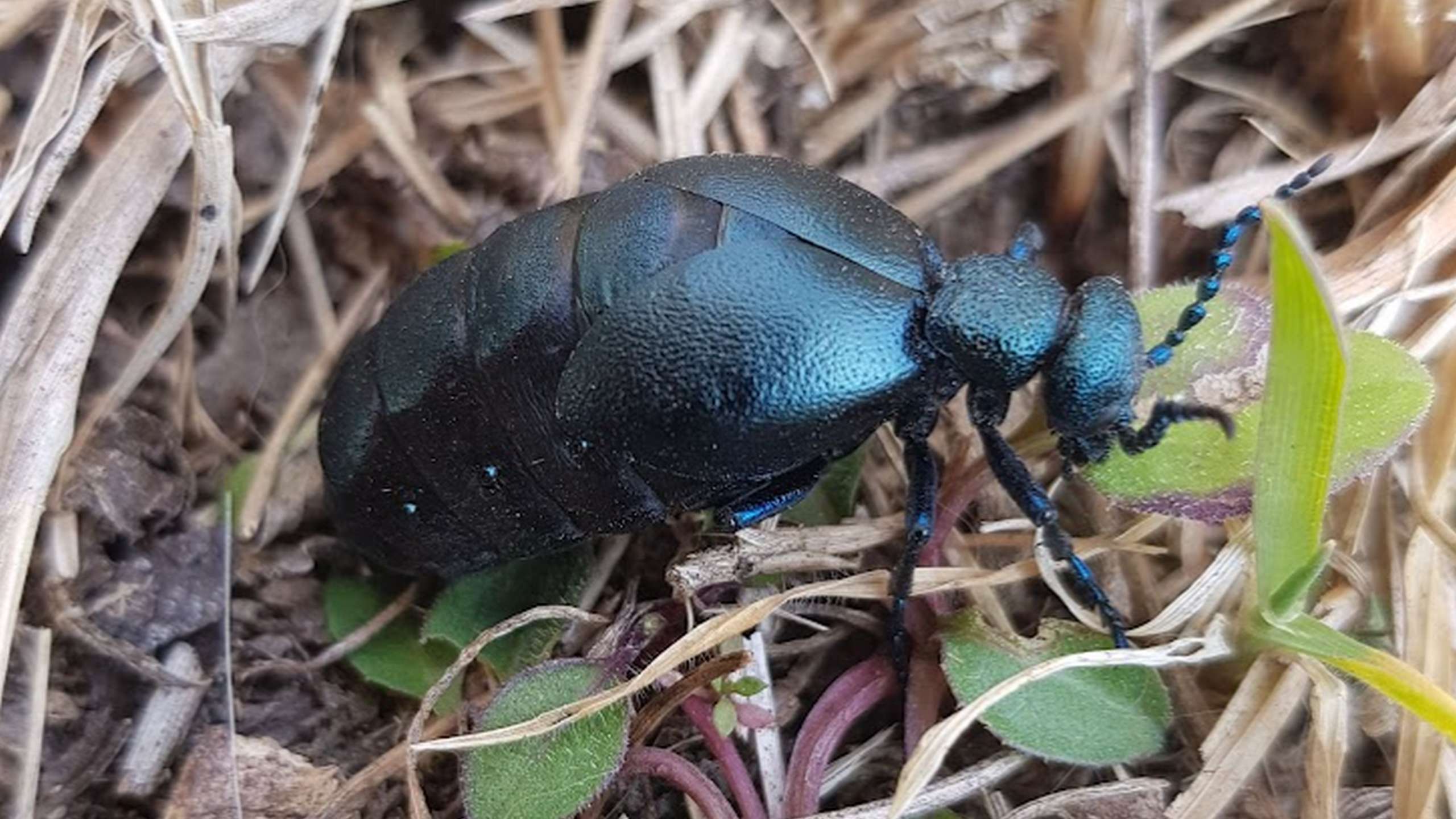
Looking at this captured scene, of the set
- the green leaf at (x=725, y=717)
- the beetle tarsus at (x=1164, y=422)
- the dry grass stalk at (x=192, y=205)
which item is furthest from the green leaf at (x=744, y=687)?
the dry grass stalk at (x=192, y=205)

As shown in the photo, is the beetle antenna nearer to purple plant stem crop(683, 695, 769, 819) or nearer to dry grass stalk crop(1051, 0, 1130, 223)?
dry grass stalk crop(1051, 0, 1130, 223)

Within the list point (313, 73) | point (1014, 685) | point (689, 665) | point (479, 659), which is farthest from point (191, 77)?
point (1014, 685)

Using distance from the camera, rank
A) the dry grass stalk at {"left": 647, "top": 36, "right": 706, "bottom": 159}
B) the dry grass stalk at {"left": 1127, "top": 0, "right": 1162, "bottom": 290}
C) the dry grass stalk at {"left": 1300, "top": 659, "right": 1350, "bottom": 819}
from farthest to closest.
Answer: the dry grass stalk at {"left": 647, "top": 36, "right": 706, "bottom": 159}, the dry grass stalk at {"left": 1127, "top": 0, "right": 1162, "bottom": 290}, the dry grass stalk at {"left": 1300, "top": 659, "right": 1350, "bottom": 819}

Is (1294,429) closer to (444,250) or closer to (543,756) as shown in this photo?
(543,756)

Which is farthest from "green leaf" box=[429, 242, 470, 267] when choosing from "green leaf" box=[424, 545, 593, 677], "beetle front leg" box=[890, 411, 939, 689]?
"beetle front leg" box=[890, 411, 939, 689]

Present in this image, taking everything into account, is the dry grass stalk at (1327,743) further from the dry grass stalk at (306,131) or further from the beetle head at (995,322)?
the dry grass stalk at (306,131)

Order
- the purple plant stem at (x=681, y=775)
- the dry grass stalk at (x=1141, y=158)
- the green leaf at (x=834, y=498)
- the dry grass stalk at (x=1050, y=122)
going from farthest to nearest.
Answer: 1. the dry grass stalk at (x=1050, y=122)
2. the dry grass stalk at (x=1141, y=158)
3. the green leaf at (x=834, y=498)
4. the purple plant stem at (x=681, y=775)
